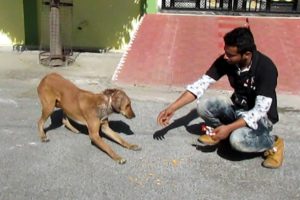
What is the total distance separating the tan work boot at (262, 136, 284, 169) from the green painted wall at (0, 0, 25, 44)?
22.1 ft

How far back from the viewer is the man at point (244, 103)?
427cm

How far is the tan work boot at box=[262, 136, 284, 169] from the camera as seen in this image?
4648mm

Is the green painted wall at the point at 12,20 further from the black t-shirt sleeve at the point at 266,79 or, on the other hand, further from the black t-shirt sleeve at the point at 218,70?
the black t-shirt sleeve at the point at 266,79

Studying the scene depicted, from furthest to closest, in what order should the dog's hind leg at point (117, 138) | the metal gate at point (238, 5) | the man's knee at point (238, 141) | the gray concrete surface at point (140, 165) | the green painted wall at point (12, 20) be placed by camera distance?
the metal gate at point (238, 5) < the green painted wall at point (12, 20) < the dog's hind leg at point (117, 138) < the man's knee at point (238, 141) < the gray concrete surface at point (140, 165)

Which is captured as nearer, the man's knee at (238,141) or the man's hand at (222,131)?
the man's hand at (222,131)

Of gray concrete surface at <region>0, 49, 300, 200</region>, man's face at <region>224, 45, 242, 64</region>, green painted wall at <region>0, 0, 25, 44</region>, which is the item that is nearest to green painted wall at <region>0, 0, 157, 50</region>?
green painted wall at <region>0, 0, 25, 44</region>

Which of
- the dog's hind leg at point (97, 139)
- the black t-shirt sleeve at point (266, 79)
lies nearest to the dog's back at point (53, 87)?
the dog's hind leg at point (97, 139)

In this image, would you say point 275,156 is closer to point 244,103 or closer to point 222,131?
point 244,103

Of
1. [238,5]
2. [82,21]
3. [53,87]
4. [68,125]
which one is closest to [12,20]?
[82,21]

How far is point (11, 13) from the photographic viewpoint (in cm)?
991

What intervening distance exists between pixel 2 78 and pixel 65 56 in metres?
1.50

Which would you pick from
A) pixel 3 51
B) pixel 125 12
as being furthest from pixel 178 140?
pixel 3 51

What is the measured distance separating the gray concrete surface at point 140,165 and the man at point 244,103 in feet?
0.76

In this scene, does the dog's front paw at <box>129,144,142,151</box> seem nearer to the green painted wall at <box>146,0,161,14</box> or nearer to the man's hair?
the man's hair
